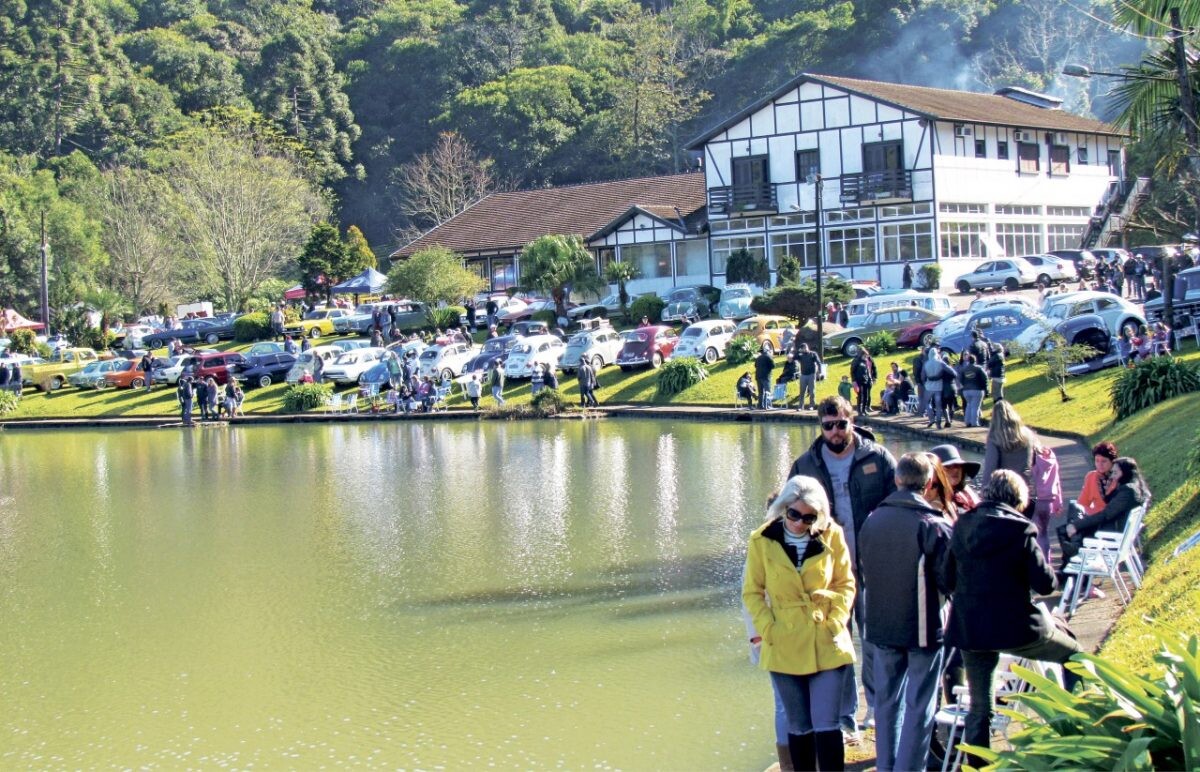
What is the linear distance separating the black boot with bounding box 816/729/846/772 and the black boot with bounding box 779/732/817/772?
0.06m

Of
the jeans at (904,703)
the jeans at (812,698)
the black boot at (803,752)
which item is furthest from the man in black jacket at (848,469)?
the jeans at (812,698)

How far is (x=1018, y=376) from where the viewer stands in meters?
32.2

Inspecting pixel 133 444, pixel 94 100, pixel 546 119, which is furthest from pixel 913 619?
pixel 94 100

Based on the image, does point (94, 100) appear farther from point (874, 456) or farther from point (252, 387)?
point (874, 456)

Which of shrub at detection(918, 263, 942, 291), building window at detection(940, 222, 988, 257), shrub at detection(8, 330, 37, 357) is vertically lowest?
shrub at detection(8, 330, 37, 357)

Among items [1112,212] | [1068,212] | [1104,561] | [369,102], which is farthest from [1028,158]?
[369,102]

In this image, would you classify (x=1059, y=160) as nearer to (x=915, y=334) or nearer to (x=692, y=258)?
(x=692, y=258)

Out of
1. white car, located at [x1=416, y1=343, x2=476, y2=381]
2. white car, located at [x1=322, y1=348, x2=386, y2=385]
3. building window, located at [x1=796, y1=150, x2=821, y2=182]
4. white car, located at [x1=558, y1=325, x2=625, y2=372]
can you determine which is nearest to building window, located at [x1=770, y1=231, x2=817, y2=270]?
building window, located at [x1=796, y1=150, x2=821, y2=182]

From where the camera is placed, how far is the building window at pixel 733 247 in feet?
197

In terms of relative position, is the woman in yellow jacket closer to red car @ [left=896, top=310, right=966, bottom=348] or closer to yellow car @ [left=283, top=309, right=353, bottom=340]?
red car @ [left=896, top=310, right=966, bottom=348]

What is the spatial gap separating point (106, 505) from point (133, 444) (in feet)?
47.7

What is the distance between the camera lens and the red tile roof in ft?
217

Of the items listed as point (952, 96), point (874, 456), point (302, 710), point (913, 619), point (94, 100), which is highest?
point (94, 100)

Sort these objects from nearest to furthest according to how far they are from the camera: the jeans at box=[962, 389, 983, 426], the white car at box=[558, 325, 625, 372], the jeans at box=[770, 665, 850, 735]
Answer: the jeans at box=[770, 665, 850, 735]
the jeans at box=[962, 389, 983, 426]
the white car at box=[558, 325, 625, 372]
